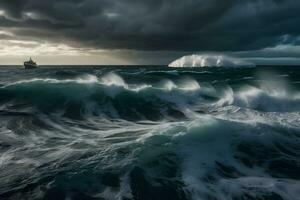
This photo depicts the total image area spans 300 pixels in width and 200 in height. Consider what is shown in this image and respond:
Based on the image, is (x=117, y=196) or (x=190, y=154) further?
(x=190, y=154)

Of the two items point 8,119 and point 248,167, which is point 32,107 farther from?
point 248,167

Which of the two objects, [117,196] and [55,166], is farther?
Result: [55,166]

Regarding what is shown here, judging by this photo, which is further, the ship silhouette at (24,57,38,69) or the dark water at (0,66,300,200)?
the ship silhouette at (24,57,38,69)

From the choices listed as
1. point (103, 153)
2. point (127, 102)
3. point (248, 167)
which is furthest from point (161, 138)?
point (127, 102)

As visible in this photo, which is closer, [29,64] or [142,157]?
[142,157]

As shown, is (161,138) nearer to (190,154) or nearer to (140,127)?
(190,154)

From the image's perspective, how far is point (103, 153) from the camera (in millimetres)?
9367

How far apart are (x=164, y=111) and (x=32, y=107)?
797 centimetres

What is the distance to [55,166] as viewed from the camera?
27.3 ft

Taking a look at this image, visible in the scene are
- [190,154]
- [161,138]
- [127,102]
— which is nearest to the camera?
[190,154]

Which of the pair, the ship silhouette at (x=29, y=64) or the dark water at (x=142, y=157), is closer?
the dark water at (x=142, y=157)

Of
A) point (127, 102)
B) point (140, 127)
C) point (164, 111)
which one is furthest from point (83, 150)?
point (127, 102)

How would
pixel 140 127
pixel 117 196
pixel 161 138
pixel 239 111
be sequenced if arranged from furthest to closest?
pixel 239 111, pixel 140 127, pixel 161 138, pixel 117 196

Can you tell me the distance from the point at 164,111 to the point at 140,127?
5.18 metres
